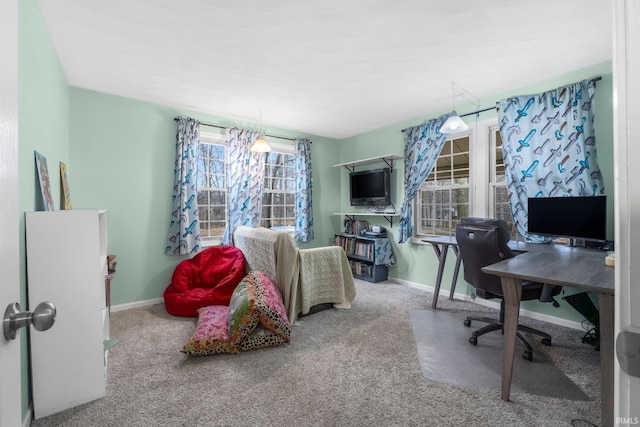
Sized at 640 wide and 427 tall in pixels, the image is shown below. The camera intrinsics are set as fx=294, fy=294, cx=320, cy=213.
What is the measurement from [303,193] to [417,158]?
186cm

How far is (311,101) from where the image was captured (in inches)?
141

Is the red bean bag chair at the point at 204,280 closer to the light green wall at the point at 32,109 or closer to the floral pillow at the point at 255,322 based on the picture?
the floral pillow at the point at 255,322

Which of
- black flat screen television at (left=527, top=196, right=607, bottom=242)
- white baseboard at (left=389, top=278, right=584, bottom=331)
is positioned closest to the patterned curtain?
white baseboard at (left=389, top=278, right=584, bottom=331)

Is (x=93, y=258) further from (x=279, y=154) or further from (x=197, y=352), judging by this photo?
(x=279, y=154)

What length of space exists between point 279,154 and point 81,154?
255cm

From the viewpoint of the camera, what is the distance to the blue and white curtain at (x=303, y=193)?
15.9 ft

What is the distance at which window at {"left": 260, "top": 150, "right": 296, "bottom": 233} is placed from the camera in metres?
4.70

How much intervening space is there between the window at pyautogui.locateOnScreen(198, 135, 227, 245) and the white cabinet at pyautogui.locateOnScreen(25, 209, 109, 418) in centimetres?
223

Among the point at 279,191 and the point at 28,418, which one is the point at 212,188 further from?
the point at 28,418

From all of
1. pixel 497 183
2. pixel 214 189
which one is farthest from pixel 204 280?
pixel 497 183

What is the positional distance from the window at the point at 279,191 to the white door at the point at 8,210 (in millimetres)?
3958

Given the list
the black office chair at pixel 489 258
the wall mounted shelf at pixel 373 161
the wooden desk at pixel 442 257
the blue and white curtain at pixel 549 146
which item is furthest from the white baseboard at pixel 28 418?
the wall mounted shelf at pixel 373 161

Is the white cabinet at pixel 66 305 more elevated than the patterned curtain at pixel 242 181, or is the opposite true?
the patterned curtain at pixel 242 181

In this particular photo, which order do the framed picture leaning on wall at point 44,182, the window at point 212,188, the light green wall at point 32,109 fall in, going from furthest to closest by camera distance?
1. the window at point 212,188
2. the framed picture leaning on wall at point 44,182
3. the light green wall at point 32,109
